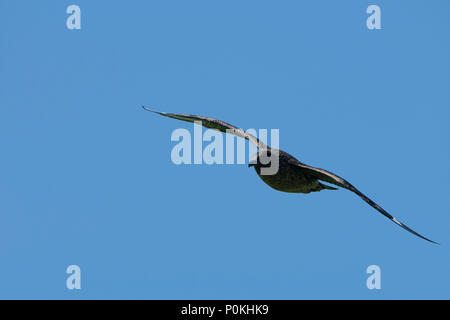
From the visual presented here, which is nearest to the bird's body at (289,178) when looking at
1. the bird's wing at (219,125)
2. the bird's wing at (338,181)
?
the bird's wing at (338,181)

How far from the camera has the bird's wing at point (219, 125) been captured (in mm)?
15208

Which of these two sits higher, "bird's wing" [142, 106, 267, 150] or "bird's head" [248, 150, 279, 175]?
"bird's wing" [142, 106, 267, 150]

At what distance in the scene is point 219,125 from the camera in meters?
15.9

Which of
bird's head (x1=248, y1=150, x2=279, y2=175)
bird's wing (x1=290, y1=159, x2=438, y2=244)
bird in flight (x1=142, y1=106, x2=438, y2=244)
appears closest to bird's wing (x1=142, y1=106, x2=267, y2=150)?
bird in flight (x1=142, y1=106, x2=438, y2=244)

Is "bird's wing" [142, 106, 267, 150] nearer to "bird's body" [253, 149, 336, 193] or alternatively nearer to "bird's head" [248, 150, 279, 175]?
"bird's head" [248, 150, 279, 175]

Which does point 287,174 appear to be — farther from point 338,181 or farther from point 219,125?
point 219,125

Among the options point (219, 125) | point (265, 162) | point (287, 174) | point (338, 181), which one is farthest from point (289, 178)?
point (219, 125)

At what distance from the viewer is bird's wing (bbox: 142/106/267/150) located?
15.2 m

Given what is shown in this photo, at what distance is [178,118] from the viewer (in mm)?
16609

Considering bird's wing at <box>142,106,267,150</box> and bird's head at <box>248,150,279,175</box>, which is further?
bird's wing at <box>142,106,267,150</box>

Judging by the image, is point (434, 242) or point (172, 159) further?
point (172, 159)
